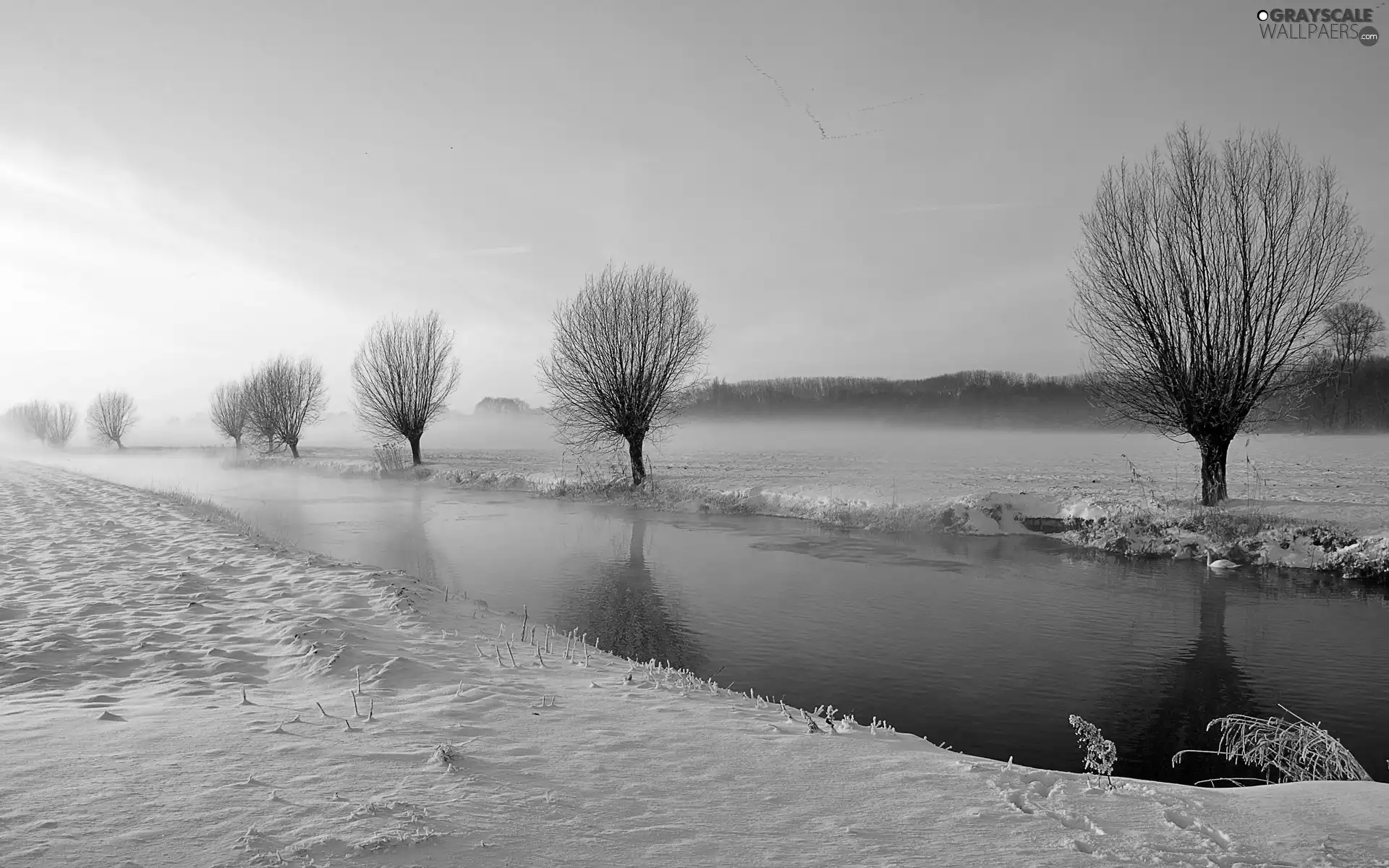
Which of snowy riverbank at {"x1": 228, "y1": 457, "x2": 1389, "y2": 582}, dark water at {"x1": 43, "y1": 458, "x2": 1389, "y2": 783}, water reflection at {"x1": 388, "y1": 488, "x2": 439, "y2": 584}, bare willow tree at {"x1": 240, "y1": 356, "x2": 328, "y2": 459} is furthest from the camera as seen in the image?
bare willow tree at {"x1": 240, "y1": 356, "x2": 328, "y2": 459}

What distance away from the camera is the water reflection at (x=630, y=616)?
894 cm

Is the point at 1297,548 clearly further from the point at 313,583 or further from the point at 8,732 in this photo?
the point at 8,732

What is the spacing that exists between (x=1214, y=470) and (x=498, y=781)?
2063cm

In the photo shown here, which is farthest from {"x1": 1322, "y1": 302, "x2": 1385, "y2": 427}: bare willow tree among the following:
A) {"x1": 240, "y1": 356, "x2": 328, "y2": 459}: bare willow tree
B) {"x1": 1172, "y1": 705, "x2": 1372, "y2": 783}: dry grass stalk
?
{"x1": 240, "y1": 356, "x2": 328, "y2": 459}: bare willow tree

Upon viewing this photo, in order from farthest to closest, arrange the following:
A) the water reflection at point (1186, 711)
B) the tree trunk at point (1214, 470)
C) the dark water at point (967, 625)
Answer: the tree trunk at point (1214, 470) < the dark water at point (967, 625) < the water reflection at point (1186, 711)

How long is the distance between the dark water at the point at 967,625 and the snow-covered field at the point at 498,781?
2.24m

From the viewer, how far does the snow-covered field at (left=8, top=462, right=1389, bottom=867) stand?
9.66ft

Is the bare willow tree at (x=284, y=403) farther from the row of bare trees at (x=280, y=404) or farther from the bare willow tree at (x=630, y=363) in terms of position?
the bare willow tree at (x=630, y=363)

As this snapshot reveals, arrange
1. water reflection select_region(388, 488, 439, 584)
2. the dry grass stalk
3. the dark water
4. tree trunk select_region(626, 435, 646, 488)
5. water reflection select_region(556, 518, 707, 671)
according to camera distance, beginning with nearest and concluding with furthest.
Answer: the dry grass stalk → the dark water → water reflection select_region(556, 518, 707, 671) → water reflection select_region(388, 488, 439, 584) → tree trunk select_region(626, 435, 646, 488)

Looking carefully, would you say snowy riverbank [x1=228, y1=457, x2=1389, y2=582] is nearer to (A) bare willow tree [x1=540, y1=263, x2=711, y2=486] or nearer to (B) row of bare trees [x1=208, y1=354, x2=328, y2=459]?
(A) bare willow tree [x1=540, y1=263, x2=711, y2=486]

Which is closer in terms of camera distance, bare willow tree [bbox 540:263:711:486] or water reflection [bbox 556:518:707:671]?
water reflection [bbox 556:518:707:671]

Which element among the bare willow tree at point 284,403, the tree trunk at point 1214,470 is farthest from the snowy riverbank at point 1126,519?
the bare willow tree at point 284,403

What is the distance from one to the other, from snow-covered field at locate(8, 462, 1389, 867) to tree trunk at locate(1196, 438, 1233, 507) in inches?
668

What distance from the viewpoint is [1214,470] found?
721 inches
